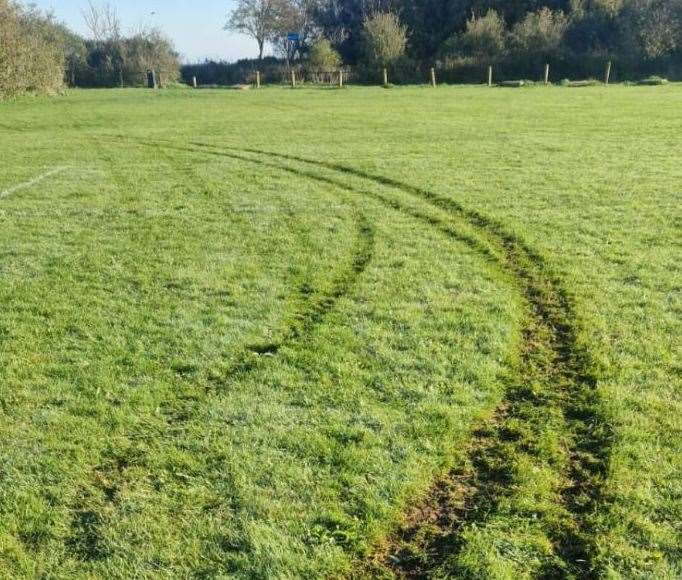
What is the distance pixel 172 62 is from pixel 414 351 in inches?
2743

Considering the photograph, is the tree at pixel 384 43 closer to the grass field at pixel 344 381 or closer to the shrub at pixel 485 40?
the shrub at pixel 485 40

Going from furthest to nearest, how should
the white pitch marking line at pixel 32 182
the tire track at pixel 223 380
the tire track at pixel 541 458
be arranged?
the white pitch marking line at pixel 32 182 → the tire track at pixel 223 380 → the tire track at pixel 541 458

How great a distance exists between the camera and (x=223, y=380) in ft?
19.6

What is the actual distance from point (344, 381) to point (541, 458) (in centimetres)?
186

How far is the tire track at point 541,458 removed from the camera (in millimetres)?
3996

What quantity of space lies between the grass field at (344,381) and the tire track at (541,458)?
0.02 m

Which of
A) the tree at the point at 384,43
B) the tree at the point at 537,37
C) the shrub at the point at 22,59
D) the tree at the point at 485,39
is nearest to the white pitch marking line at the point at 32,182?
the shrub at the point at 22,59

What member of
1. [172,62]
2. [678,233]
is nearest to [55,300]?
[678,233]

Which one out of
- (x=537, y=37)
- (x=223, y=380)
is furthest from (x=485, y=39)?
(x=223, y=380)

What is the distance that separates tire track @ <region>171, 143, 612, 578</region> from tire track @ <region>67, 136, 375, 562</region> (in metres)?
1.95

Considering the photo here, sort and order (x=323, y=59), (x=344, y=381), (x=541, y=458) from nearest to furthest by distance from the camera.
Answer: (x=541, y=458)
(x=344, y=381)
(x=323, y=59)

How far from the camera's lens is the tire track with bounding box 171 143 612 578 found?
13.1ft

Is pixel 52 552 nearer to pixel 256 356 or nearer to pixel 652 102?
pixel 256 356

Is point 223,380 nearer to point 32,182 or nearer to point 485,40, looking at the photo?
point 32,182
